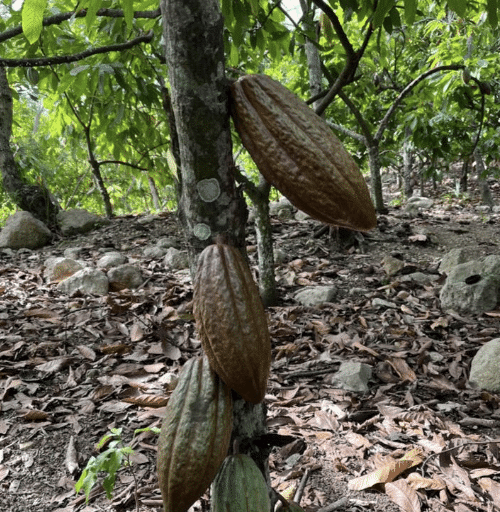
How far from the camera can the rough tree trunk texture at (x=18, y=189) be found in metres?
4.46

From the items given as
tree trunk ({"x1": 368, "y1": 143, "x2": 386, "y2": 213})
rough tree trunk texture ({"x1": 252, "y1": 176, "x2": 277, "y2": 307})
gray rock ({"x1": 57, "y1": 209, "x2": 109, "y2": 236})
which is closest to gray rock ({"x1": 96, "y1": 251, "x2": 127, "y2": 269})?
gray rock ({"x1": 57, "y1": 209, "x2": 109, "y2": 236})

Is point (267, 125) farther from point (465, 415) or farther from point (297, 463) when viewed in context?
point (465, 415)

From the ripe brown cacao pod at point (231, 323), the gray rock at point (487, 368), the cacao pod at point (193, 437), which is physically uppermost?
the ripe brown cacao pod at point (231, 323)

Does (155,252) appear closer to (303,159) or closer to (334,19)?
(334,19)

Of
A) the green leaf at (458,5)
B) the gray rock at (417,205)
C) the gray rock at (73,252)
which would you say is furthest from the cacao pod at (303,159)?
the gray rock at (417,205)

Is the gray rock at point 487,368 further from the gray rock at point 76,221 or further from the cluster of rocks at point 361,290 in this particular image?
the gray rock at point 76,221

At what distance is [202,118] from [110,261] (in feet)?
9.80

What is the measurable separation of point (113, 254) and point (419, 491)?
277 cm

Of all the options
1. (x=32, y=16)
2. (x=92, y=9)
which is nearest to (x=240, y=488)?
(x=32, y=16)

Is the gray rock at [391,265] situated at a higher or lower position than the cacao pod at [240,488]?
lower

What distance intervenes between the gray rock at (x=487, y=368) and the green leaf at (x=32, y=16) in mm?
2016

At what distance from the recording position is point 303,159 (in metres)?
0.62

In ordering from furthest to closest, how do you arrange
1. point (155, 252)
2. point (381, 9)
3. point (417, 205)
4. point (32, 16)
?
point (417, 205), point (155, 252), point (381, 9), point (32, 16)

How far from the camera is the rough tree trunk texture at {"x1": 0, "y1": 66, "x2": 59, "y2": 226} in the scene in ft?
14.6
